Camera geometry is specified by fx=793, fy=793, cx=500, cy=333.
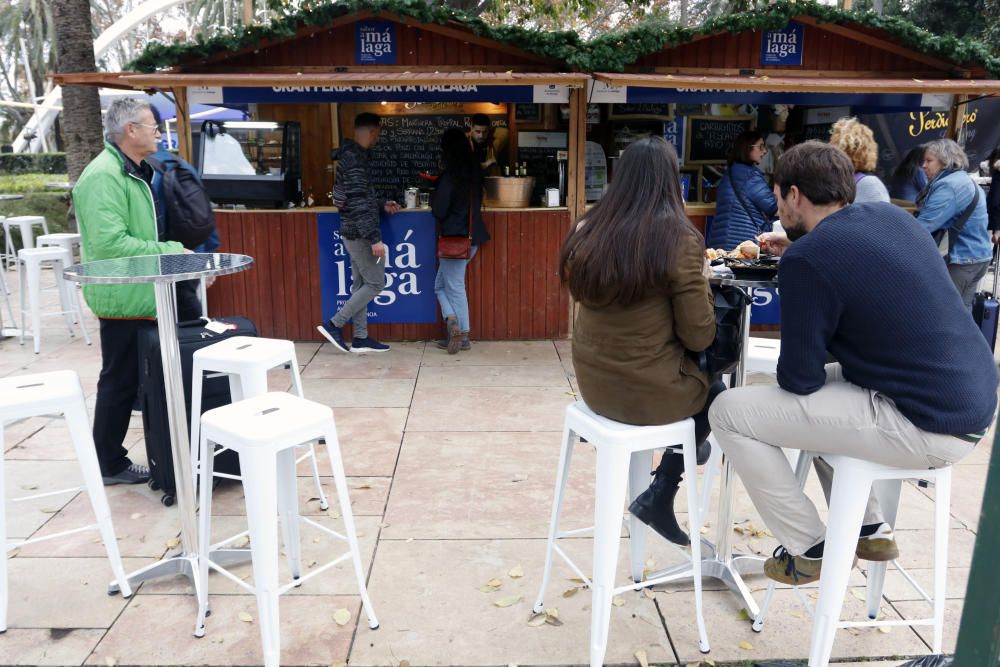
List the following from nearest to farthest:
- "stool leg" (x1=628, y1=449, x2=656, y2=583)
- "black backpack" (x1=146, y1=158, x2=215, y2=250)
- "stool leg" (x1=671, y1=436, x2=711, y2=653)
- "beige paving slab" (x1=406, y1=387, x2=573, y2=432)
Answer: "stool leg" (x1=671, y1=436, x2=711, y2=653) < "stool leg" (x1=628, y1=449, x2=656, y2=583) < "black backpack" (x1=146, y1=158, x2=215, y2=250) < "beige paving slab" (x1=406, y1=387, x2=573, y2=432)

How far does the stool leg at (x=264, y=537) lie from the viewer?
2594 millimetres

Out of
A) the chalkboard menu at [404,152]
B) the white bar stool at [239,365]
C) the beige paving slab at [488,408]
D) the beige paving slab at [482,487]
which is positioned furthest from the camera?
the chalkboard menu at [404,152]

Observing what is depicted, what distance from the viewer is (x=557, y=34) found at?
6367 mm

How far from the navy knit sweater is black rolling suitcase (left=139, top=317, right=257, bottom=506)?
284 centimetres

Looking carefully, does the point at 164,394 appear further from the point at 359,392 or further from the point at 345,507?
the point at 359,392

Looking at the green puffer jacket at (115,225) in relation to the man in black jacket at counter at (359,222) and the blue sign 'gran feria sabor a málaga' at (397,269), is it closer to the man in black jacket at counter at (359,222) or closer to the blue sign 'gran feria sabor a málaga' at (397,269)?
the man in black jacket at counter at (359,222)

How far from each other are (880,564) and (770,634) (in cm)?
48

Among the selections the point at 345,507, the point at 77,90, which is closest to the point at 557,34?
the point at 345,507

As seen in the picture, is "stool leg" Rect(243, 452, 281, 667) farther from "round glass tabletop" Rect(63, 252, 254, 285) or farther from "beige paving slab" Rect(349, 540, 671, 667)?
"round glass tabletop" Rect(63, 252, 254, 285)

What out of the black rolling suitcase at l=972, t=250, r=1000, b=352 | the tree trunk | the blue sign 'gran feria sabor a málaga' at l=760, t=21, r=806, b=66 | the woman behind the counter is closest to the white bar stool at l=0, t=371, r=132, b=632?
the woman behind the counter

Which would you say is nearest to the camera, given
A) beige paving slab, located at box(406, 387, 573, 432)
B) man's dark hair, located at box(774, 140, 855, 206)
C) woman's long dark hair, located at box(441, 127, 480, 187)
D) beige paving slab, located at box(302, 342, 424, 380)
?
man's dark hair, located at box(774, 140, 855, 206)

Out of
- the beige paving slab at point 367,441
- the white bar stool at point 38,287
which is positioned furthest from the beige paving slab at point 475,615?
the white bar stool at point 38,287

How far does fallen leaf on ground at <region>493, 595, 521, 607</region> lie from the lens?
309 cm

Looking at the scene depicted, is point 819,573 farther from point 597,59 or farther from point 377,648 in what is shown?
point 597,59
